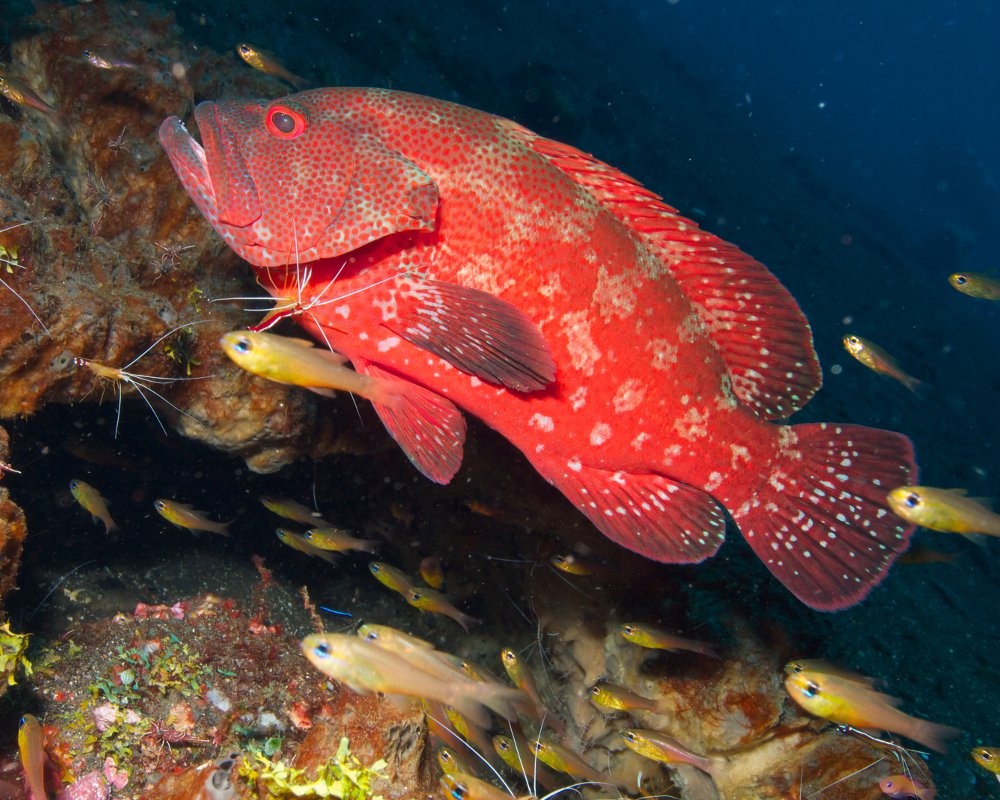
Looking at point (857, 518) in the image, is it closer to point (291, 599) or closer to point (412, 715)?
point (412, 715)

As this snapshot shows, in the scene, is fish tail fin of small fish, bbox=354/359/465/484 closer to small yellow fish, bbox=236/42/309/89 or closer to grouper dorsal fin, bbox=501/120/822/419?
grouper dorsal fin, bbox=501/120/822/419

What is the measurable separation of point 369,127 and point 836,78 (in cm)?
11710

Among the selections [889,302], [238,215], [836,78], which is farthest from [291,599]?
[836,78]

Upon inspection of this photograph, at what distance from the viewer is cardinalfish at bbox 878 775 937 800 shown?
3.76 m

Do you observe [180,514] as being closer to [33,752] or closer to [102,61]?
[33,752]

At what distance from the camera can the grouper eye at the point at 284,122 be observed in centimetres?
282

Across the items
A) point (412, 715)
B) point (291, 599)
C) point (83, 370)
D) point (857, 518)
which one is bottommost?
point (291, 599)

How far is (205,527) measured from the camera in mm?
4809

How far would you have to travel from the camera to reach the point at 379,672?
7.76 ft

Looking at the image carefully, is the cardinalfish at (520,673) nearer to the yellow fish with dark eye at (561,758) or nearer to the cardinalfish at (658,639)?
the yellow fish with dark eye at (561,758)

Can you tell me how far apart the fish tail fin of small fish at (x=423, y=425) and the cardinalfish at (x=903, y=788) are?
3.63 m

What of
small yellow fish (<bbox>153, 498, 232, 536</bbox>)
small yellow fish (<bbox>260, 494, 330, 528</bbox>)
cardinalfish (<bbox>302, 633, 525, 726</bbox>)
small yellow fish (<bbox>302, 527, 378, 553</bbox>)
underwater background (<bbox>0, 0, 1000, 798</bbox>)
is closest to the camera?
cardinalfish (<bbox>302, 633, 525, 726</bbox>)

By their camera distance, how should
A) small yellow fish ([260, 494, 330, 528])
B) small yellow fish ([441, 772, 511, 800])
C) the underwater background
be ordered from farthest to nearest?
small yellow fish ([260, 494, 330, 528]), the underwater background, small yellow fish ([441, 772, 511, 800])

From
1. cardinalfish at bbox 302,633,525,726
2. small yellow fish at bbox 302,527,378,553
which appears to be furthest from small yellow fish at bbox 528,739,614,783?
small yellow fish at bbox 302,527,378,553
